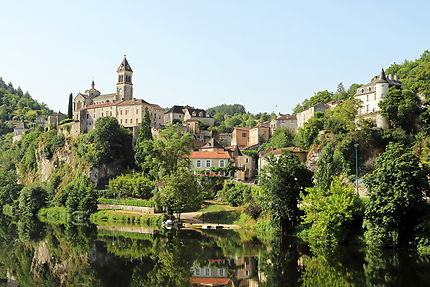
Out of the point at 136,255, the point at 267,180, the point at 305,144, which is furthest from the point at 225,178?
the point at 136,255

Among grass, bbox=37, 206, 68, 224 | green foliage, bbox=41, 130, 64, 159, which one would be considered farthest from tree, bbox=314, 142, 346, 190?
green foliage, bbox=41, 130, 64, 159

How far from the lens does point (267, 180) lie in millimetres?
44969

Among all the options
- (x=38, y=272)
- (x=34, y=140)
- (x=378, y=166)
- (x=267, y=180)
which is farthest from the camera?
(x=34, y=140)

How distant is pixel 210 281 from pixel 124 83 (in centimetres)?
7614

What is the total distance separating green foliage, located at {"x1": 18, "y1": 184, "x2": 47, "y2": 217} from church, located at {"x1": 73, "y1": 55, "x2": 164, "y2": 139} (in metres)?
19.8

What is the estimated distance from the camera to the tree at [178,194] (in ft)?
174

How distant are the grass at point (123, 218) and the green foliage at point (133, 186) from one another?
4020 millimetres

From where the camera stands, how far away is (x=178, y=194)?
53.0 metres

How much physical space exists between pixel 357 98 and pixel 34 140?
72652 mm

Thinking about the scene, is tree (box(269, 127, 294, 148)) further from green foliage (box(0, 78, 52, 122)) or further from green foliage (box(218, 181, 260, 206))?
green foliage (box(0, 78, 52, 122))

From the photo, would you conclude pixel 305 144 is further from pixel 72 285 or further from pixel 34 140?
pixel 34 140

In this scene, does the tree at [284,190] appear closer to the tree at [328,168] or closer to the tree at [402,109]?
the tree at [328,168]

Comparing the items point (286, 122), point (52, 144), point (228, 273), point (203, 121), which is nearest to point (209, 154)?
point (286, 122)

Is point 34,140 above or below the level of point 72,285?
above
